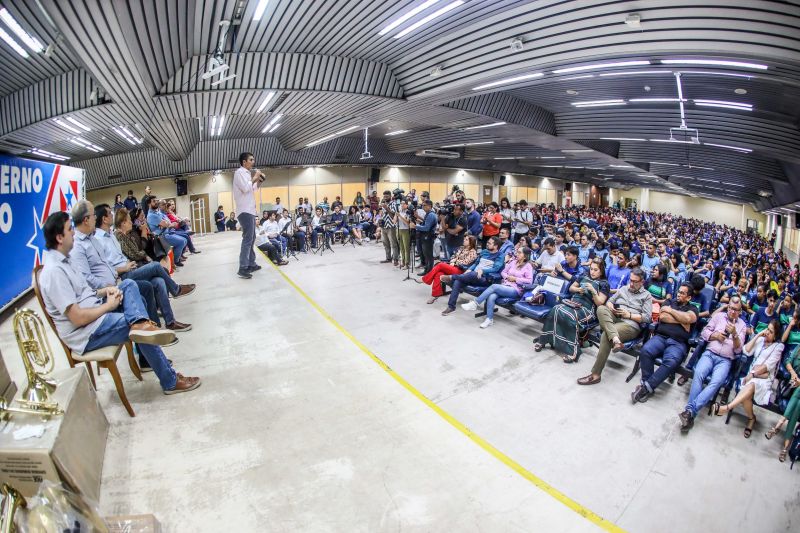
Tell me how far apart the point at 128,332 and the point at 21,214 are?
202 inches

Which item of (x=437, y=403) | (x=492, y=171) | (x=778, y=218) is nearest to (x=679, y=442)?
(x=437, y=403)

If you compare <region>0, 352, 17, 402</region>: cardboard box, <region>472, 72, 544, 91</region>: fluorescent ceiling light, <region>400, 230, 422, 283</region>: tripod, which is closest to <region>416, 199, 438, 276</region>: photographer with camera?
<region>400, 230, 422, 283</region>: tripod

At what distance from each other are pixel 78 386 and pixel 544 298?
16.8 ft

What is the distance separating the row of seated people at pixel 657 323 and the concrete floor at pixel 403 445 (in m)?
0.28

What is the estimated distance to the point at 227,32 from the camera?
6.16 metres

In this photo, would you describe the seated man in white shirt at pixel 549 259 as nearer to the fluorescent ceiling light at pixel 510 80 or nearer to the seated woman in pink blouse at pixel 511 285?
the seated woman in pink blouse at pixel 511 285

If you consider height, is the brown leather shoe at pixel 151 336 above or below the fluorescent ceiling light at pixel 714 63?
below

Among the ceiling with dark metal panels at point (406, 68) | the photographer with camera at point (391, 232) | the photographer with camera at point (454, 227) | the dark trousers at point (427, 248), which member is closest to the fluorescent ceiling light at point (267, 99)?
the ceiling with dark metal panels at point (406, 68)

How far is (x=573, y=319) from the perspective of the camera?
15.3ft

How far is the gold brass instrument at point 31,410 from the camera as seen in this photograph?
1.99 m

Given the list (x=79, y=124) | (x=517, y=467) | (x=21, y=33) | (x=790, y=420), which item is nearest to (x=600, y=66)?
(x=790, y=420)

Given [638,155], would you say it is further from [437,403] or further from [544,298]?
[437,403]

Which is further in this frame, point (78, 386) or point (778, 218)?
point (778, 218)

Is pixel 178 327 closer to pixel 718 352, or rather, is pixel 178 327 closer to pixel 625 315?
pixel 625 315
